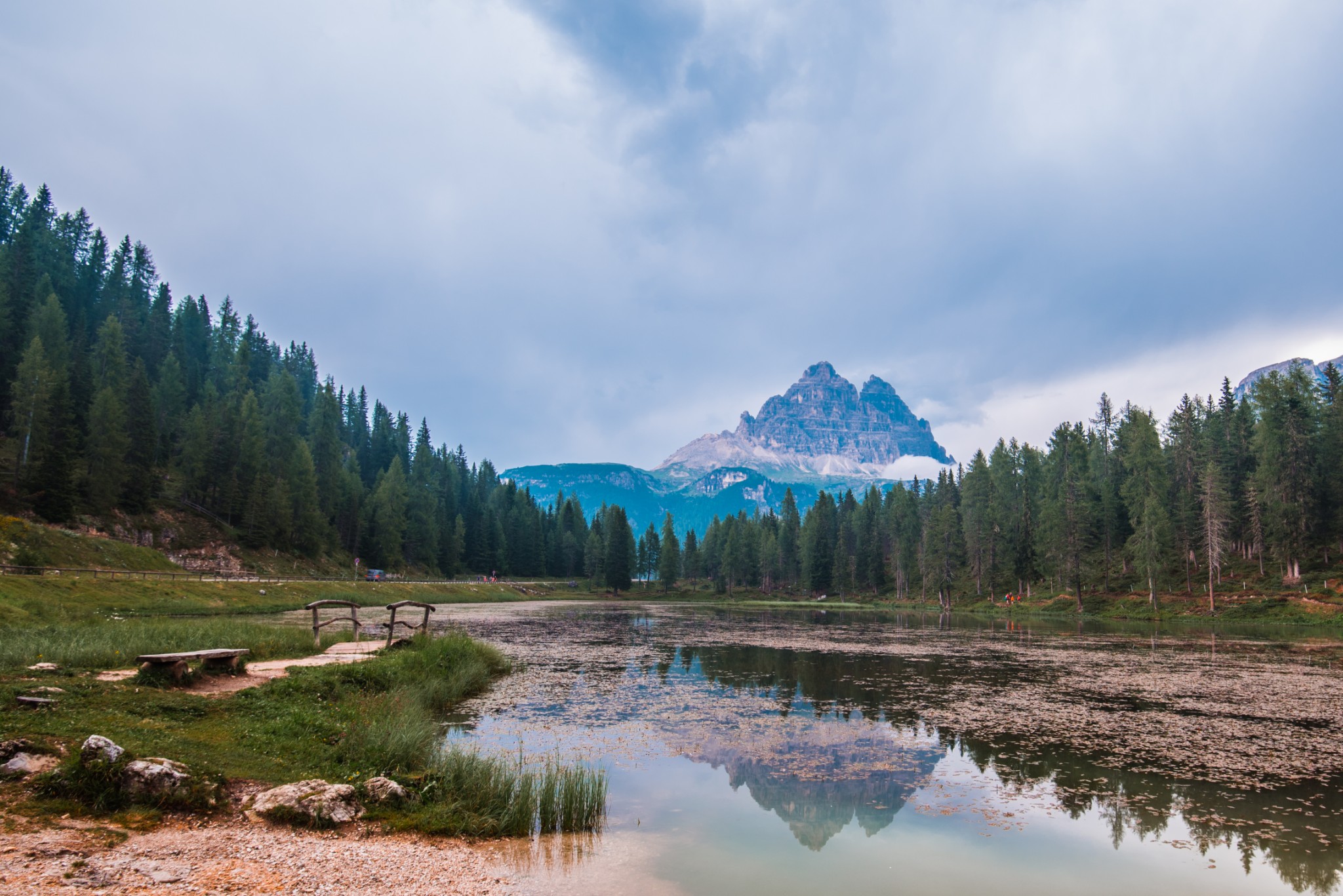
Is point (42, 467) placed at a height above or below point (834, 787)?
above

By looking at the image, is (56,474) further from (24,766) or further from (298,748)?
(24,766)

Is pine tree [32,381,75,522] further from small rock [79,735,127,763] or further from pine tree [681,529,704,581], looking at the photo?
pine tree [681,529,704,581]

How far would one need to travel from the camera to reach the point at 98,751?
9.09 m

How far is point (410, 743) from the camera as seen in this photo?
522 inches

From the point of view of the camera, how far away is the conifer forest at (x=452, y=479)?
69.1 m

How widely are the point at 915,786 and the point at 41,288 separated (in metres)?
118

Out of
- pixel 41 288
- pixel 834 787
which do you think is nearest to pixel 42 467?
pixel 41 288

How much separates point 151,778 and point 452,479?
153 meters

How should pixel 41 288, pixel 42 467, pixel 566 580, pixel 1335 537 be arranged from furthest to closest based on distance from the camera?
1. pixel 566 580
2. pixel 41 288
3. pixel 1335 537
4. pixel 42 467

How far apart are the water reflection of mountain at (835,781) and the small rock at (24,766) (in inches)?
471

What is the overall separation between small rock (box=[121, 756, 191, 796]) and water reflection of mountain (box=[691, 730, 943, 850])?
33.3ft

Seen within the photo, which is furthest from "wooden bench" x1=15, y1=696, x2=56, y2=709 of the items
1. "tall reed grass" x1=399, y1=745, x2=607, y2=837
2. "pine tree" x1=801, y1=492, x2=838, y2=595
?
"pine tree" x1=801, y1=492, x2=838, y2=595

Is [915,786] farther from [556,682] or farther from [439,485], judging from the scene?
[439,485]

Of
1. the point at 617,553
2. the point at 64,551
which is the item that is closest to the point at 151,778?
Result: the point at 64,551
